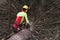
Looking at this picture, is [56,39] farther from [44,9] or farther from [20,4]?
[20,4]

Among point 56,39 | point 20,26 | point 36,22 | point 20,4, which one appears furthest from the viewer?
point 20,4

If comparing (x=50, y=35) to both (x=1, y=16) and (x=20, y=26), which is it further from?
(x=1, y=16)

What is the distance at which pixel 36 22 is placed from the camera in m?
10.3

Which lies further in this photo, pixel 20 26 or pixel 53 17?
pixel 53 17

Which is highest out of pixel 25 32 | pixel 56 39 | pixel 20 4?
pixel 20 4

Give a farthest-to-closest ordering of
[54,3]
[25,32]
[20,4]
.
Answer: [20,4], [54,3], [25,32]

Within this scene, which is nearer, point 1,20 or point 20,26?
point 20,26

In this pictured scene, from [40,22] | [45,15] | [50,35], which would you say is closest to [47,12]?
[45,15]

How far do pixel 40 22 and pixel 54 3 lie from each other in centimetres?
184

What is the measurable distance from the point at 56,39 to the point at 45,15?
2.34m

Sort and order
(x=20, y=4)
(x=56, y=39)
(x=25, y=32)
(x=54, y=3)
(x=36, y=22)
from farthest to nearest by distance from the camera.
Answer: (x=20, y=4)
(x=54, y=3)
(x=36, y=22)
(x=56, y=39)
(x=25, y=32)

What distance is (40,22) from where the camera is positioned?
1077 centimetres

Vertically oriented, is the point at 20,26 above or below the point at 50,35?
above

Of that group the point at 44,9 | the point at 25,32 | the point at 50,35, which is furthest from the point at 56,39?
the point at 44,9
